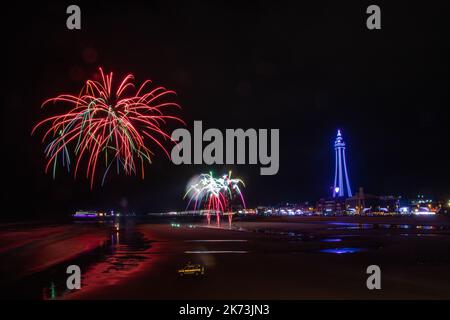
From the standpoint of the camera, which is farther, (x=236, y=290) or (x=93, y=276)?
(x=93, y=276)

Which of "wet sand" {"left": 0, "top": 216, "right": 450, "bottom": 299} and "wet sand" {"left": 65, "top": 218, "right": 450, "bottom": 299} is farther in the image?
"wet sand" {"left": 0, "top": 216, "right": 450, "bottom": 299}

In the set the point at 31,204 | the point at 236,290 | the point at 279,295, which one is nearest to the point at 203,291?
the point at 236,290

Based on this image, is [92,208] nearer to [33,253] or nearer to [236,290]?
[33,253]

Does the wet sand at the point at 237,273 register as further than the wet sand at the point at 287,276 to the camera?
Yes

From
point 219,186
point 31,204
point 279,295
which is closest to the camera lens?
point 279,295

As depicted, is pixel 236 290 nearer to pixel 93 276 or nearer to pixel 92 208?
pixel 93 276

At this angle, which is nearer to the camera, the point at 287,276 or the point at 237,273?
the point at 287,276
